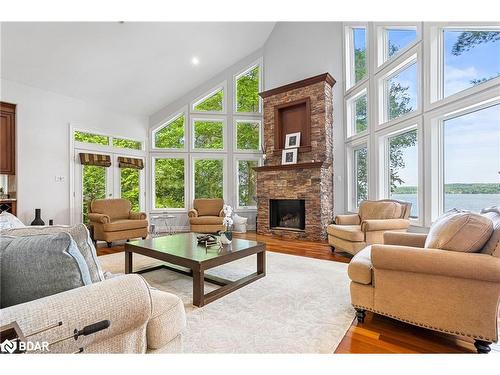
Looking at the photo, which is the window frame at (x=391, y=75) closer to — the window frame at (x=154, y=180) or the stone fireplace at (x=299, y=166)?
the stone fireplace at (x=299, y=166)

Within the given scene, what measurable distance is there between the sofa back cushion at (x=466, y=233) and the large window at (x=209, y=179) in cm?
573

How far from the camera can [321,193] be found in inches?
213

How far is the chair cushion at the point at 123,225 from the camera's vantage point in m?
4.67

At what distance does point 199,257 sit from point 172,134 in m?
5.24

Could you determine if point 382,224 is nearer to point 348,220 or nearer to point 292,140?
point 348,220

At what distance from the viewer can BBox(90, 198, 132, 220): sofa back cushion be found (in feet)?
16.7

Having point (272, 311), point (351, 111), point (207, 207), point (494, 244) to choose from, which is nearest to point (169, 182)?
point (207, 207)

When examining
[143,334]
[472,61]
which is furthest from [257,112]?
[143,334]

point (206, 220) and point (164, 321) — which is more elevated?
point (164, 321)

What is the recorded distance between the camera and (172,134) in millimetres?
7043

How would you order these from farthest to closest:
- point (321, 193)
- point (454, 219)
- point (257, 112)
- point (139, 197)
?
point (257, 112), point (139, 197), point (321, 193), point (454, 219)

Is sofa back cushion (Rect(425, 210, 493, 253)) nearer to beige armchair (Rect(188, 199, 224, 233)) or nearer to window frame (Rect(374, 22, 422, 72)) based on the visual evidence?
window frame (Rect(374, 22, 422, 72))

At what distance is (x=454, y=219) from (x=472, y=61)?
2.80 m
